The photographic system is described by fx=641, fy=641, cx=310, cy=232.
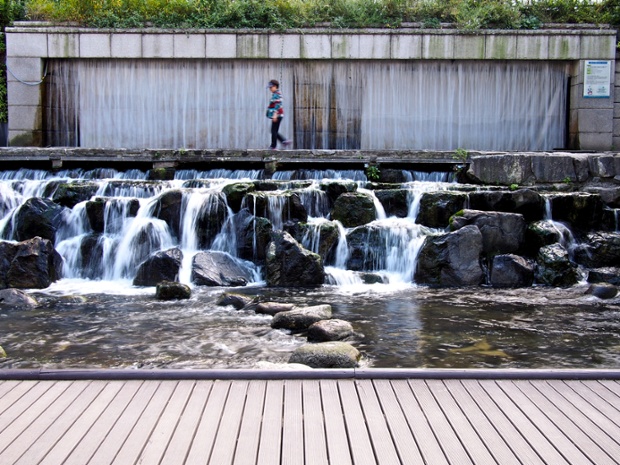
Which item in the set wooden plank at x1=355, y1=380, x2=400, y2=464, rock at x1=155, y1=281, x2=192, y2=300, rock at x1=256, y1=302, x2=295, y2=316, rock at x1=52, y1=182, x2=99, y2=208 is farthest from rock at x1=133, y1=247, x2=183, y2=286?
wooden plank at x1=355, y1=380, x2=400, y2=464

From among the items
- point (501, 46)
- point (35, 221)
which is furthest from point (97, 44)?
point (501, 46)

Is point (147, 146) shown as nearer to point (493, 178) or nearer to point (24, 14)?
point (24, 14)

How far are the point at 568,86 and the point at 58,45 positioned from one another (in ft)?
44.5

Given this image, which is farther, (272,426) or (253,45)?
(253,45)

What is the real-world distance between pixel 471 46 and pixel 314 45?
4.08 m

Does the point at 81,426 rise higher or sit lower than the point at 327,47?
lower

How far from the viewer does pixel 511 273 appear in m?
10.5

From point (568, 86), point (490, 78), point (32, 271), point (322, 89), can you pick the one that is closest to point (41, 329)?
point (32, 271)

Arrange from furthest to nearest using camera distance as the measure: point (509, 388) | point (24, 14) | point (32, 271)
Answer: point (24, 14) < point (32, 271) < point (509, 388)

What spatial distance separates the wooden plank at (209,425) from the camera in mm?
3434

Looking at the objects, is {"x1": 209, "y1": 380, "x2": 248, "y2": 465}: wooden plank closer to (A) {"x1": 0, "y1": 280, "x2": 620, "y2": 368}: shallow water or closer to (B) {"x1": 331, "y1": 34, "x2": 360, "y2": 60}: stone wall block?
Answer: (A) {"x1": 0, "y1": 280, "x2": 620, "y2": 368}: shallow water

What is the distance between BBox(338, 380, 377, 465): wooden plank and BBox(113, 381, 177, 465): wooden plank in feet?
3.75

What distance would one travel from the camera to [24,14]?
18188 mm

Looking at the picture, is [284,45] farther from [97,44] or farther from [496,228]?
[496,228]
